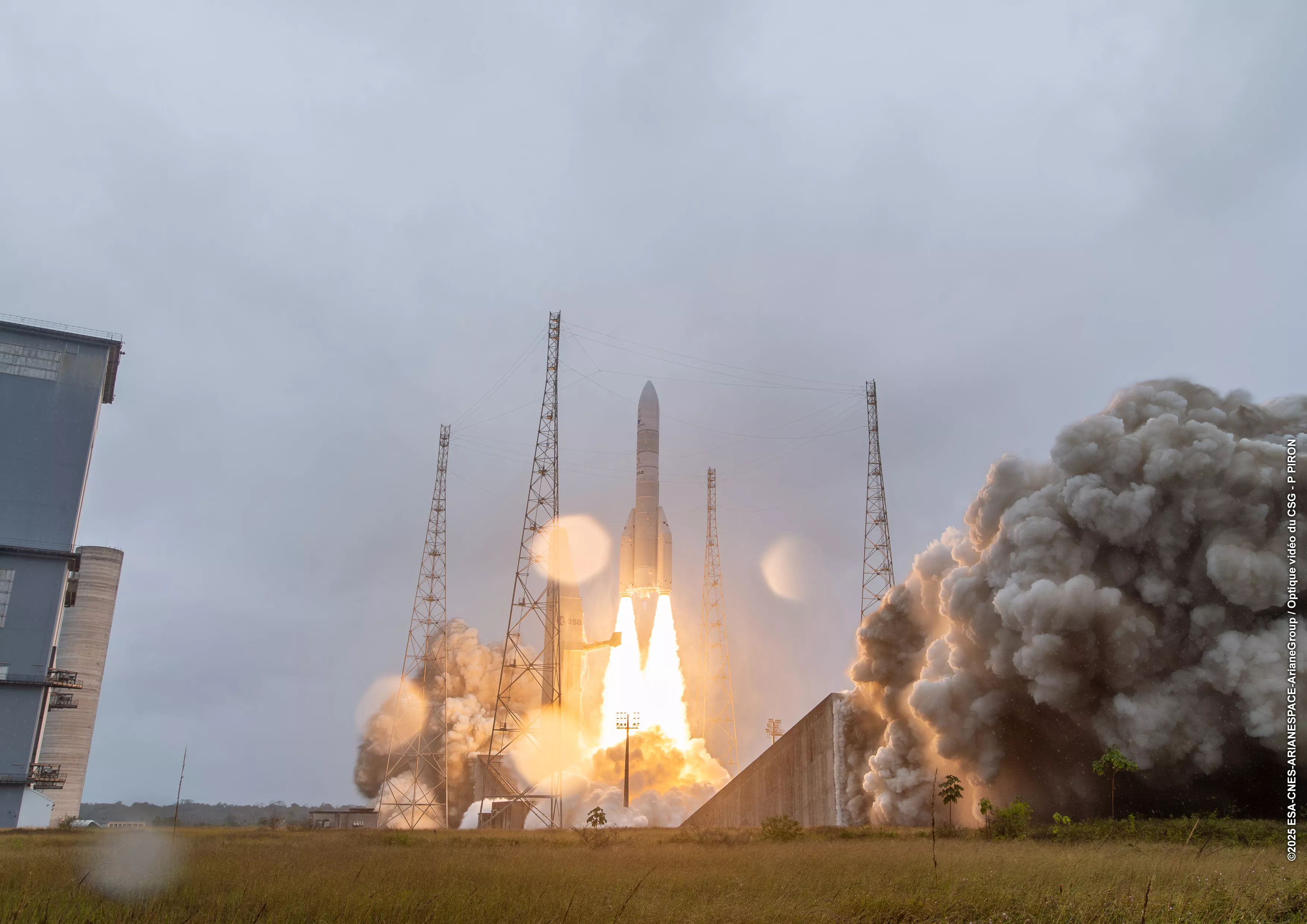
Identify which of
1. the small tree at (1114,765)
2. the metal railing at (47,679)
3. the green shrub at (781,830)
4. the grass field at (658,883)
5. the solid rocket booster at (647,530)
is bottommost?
the green shrub at (781,830)

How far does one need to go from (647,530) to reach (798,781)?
68.1ft

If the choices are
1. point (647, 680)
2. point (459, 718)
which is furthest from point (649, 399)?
point (459, 718)

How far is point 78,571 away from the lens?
240ft

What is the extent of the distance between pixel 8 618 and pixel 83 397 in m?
16.0

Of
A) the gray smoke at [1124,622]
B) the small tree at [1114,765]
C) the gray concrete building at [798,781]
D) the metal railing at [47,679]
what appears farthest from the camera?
the metal railing at [47,679]

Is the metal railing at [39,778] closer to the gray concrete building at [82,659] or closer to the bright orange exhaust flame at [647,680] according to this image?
the gray concrete building at [82,659]

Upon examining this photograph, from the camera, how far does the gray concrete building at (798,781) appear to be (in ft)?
164

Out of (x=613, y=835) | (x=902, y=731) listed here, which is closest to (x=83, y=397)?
(x=613, y=835)

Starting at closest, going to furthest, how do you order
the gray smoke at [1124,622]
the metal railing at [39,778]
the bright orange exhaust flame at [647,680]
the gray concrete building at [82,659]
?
the gray smoke at [1124,622] < the metal railing at [39,778] < the bright orange exhaust flame at [647,680] < the gray concrete building at [82,659]

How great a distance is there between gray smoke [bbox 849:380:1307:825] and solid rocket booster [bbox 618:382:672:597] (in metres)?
24.0

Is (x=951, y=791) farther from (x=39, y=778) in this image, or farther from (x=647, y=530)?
(x=39, y=778)

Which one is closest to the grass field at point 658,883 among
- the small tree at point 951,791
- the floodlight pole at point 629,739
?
the small tree at point 951,791

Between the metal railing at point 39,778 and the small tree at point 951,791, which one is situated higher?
the small tree at point 951,791

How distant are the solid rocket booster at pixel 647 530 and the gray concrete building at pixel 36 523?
38861 millimetres
